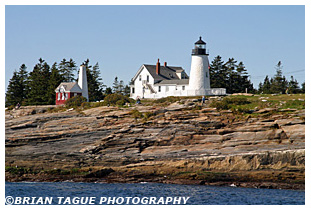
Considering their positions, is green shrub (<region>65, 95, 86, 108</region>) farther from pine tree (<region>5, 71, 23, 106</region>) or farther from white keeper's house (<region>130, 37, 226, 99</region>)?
pine tree (<region>5, 71, 23, 106</region>)

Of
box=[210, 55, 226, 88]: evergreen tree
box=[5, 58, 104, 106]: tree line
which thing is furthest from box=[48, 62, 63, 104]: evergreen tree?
box=[210, 55, 226, 88]: evergreen tree

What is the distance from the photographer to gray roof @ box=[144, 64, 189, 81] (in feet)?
241

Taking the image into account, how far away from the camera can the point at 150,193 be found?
37.4 meters

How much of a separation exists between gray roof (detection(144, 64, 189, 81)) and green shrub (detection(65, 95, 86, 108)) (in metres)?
11.3

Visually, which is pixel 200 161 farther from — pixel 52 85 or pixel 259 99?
pixel 52 85

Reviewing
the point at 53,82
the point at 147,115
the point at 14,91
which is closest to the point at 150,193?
the point at 147,115

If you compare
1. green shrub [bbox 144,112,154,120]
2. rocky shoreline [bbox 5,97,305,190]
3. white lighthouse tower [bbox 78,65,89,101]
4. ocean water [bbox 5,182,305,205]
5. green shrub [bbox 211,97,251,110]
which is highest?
white lighthouse tower [bbox 78,65,89,101]

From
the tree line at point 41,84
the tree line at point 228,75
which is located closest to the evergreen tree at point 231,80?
the tree line at point 228,75

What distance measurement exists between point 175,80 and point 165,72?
5555mm

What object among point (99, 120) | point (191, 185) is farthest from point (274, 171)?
point (99, 120)

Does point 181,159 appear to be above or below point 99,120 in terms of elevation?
below

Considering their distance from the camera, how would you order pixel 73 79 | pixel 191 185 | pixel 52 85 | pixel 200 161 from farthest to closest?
pixel 73 79 → pixel 52 85 → pixel 200 161 → pixel 191 185

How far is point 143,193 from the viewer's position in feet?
123

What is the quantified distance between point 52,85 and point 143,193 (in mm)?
43772
